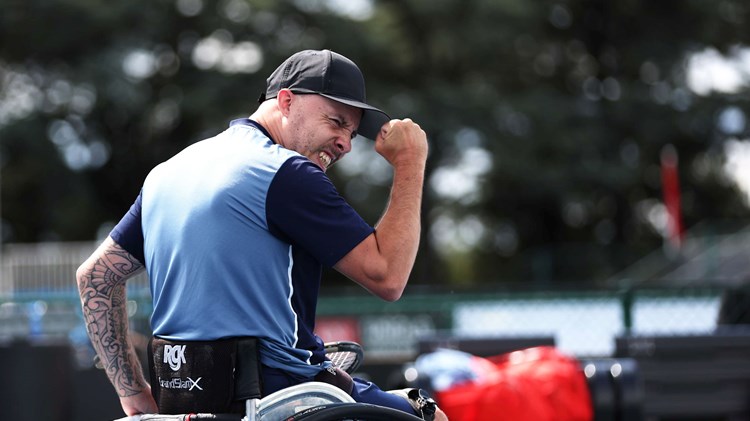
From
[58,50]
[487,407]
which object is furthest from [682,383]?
[58,50]

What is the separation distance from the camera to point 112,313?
11.9ft

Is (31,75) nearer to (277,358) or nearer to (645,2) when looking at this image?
(645,2)

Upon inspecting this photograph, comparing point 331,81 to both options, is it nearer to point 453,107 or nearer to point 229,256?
point 229,256

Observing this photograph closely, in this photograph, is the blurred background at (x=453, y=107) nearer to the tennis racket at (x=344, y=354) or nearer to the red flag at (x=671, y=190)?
the red flag at (x=671, y=190)

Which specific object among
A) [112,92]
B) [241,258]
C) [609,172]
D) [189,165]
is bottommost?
[241,258]

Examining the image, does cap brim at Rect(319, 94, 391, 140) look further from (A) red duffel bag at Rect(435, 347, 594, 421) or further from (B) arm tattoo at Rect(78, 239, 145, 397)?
(A) red duffel bag at Rect(435, 347, 594, 421)

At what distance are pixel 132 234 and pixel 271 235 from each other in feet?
2.03

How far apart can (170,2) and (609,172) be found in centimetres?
1376

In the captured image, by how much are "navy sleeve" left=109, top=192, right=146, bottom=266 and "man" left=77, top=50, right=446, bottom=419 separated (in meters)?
0.15

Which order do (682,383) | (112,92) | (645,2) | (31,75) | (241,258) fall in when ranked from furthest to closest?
(645,2) < (31,75) < (112,92) < (682,383) < (241,258)

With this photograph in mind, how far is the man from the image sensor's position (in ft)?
10.3

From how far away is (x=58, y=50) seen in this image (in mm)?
33781

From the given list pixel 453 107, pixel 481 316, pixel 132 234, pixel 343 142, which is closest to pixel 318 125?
pixel 343 142

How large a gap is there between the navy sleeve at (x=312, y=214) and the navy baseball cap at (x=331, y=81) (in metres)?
0.28
